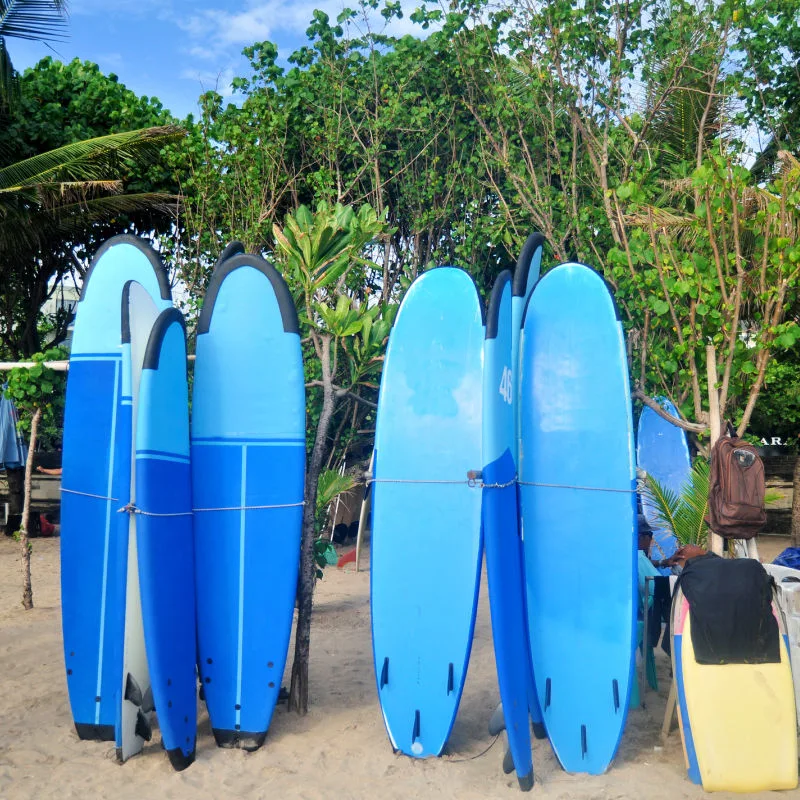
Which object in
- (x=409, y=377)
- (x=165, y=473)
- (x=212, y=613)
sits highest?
(x=409, y=377)

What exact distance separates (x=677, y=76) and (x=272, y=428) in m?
5.31

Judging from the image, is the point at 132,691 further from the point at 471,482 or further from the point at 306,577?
the point at 471,482

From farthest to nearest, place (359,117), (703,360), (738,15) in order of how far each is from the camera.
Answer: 1. (359,117)
2. (738,15)
3. (703,360)

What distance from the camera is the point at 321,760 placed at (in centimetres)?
375

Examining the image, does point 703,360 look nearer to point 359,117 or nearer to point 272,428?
point 272,428

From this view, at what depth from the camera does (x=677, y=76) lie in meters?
7.25

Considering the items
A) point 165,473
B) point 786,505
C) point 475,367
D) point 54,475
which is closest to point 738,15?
point 475,367

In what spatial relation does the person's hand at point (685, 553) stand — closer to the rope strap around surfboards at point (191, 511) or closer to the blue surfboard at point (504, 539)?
the blue surfboard at point (504, 539)

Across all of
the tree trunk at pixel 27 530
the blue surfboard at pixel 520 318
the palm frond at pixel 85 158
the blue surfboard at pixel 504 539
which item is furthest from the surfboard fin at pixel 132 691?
the palm frond at pixel 85 158

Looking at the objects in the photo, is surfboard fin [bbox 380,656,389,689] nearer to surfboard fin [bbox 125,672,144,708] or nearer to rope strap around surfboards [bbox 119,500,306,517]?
rope strap around surfboards [bbox 119,500,306,517]

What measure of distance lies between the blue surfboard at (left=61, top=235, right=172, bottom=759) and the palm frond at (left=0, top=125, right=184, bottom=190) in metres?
6.95

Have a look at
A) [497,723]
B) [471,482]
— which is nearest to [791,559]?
[497,723]

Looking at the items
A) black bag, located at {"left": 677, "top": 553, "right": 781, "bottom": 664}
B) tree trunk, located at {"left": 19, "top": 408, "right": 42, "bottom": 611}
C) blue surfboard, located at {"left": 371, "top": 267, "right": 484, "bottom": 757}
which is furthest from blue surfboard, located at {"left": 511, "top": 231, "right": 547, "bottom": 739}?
tree trunk, located at {"left": 19, "top": 408, "right": 42, "bottom": 611}

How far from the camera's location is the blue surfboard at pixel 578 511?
3.71m
